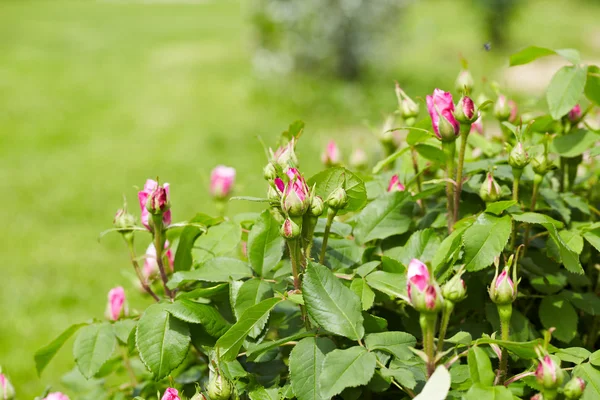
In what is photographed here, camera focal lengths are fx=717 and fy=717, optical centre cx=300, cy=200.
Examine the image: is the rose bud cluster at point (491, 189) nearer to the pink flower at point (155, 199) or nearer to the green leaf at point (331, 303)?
the green leaf at point (331, 303)

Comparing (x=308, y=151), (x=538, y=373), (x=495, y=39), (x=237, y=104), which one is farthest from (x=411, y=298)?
(x=495, y=39)

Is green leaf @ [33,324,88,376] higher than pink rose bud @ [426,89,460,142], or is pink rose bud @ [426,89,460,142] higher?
pink rose bud @ [426,89,460,142]

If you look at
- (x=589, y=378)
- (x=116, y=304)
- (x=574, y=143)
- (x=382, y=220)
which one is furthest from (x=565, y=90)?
(x=116, y=304)

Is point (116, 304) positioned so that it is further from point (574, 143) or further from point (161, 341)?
point (574, 143)

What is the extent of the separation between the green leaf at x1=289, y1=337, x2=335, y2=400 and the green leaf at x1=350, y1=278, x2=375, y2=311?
0.06 meters

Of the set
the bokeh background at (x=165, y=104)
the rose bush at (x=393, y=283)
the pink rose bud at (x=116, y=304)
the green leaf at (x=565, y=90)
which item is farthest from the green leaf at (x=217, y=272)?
the bokeh background at (x=165, y=104)

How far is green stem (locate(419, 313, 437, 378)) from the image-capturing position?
2.14 ft

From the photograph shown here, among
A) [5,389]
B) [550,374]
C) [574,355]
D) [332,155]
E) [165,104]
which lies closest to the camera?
[550,374]

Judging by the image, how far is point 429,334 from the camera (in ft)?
2.17

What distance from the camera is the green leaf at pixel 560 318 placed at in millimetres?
856

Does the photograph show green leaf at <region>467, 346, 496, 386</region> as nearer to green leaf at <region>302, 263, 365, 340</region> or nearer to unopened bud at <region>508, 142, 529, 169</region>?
green leaf at <region>302, 263, 365, 340</region>

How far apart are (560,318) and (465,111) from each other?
0.28 metres

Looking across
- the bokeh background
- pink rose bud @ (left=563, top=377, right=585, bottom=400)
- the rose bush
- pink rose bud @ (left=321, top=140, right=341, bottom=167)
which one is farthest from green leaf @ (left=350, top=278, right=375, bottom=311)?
the bokeh background

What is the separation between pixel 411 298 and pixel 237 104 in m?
5.12
